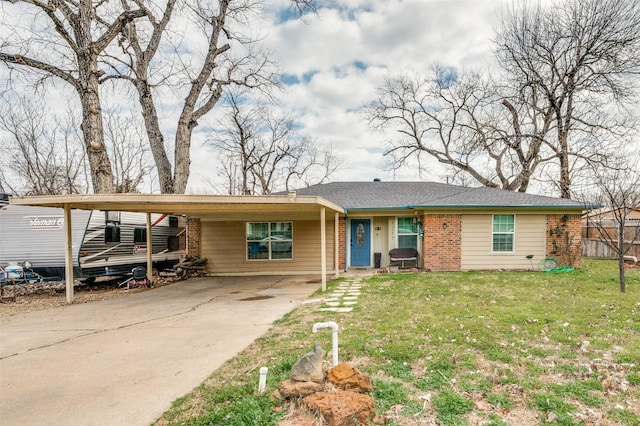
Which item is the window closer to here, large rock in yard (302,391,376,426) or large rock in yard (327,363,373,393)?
large rock in yard (327,363,373,393)

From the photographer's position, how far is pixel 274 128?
26.1 metres

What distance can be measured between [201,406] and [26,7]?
1258 cm

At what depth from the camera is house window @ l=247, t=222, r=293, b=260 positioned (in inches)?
Result: 467

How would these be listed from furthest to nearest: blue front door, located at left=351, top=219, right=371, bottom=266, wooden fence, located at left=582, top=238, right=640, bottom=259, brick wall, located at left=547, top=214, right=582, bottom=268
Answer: wooden fence, located at left=582, top=238, right=640, bottom=259
blue front door, located at left=351, top=219, right=371, bottom=266
brick wall, located at left=547, top=214, right=582, bottom=268

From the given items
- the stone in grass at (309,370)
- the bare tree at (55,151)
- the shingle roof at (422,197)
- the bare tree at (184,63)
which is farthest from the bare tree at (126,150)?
the stone in grass at (309,370)

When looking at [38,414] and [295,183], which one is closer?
[38,414]

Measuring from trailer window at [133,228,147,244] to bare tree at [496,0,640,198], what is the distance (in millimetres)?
19086

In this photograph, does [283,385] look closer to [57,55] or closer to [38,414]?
[38,414]

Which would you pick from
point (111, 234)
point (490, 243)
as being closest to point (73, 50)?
point (111, 234)

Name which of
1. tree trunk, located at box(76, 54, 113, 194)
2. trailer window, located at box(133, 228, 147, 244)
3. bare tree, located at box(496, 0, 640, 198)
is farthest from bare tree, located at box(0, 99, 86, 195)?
bare tree, located at box(496, 0, 640, 198)

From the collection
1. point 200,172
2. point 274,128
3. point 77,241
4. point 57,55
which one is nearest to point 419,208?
point 77,241

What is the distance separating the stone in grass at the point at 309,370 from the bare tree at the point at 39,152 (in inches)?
901

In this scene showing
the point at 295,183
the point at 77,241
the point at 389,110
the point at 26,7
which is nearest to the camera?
the point at 77,241

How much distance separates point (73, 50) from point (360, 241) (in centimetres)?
1113
